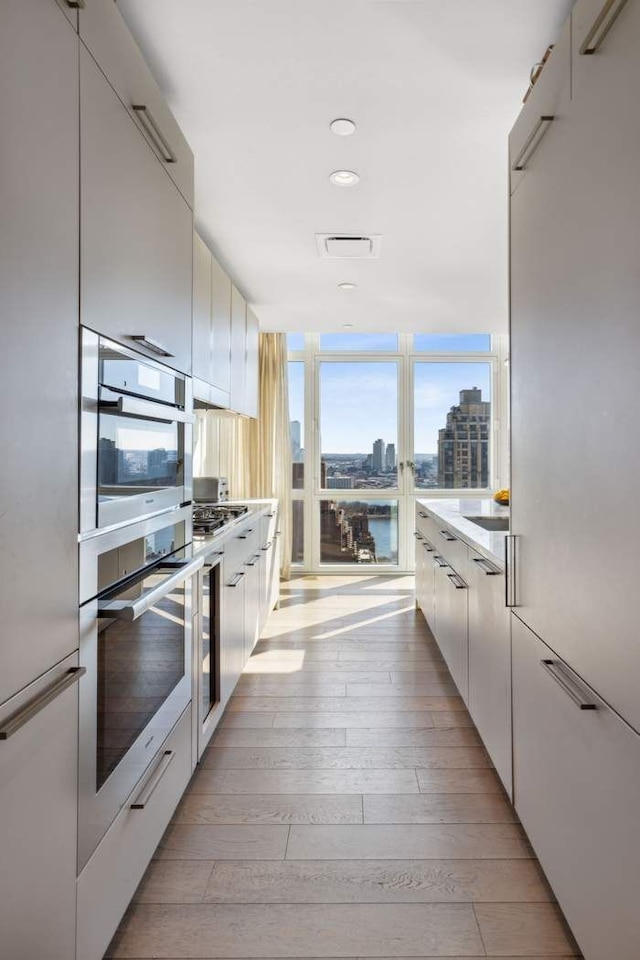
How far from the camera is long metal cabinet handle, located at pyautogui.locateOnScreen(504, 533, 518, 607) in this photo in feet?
5.38

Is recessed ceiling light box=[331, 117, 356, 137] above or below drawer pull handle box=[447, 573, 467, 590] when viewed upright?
above

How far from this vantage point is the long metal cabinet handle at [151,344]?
1.39 metres

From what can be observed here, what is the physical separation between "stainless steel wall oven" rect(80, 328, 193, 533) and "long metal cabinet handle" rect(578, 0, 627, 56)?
1.21 meters

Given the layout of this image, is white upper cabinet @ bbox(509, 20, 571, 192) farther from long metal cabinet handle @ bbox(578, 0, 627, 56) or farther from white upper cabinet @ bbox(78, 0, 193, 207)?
white upper cabinet @ bbox(78, 0, 193, 207)

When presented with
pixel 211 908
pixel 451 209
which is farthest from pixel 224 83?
pixel 211 908

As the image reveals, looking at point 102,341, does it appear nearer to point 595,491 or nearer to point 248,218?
point 595,491

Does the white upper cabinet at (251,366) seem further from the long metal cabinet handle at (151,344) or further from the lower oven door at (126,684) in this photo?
the lower oven door at (126,684)

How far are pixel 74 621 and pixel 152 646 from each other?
1.56ft

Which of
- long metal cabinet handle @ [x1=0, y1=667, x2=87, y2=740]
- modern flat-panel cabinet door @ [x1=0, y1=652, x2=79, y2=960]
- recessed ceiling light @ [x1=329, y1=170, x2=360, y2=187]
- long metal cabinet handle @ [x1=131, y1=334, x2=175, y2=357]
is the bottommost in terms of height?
modern flat-panel cabinet door @ [x1=0, y1=652, x2=79, y2=960]

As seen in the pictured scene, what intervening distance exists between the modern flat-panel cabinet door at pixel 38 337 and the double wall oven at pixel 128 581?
83 mm

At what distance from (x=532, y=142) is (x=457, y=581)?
70.5 inches

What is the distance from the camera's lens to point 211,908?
1.44m

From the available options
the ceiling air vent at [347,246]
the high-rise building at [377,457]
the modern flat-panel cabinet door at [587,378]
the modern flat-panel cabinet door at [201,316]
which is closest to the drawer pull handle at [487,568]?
the modern flat-panel cabinet door at [587,378]

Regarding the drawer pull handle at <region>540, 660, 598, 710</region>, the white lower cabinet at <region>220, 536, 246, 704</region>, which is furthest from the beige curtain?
the drawer pull handle at <region>540, 660, 598, 710</region>
